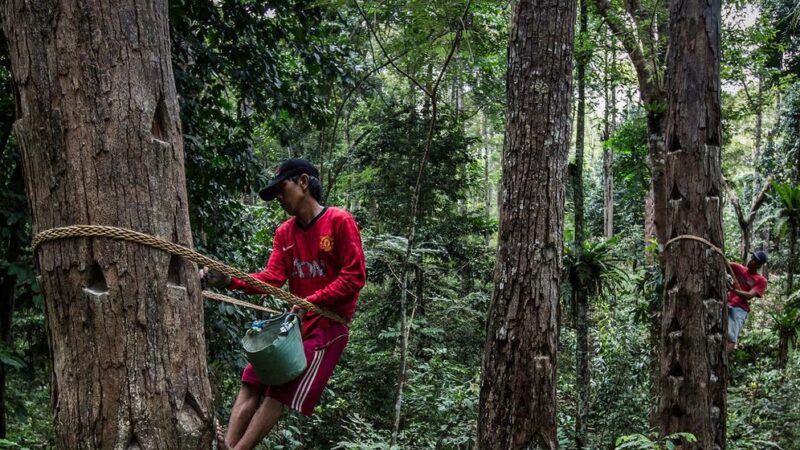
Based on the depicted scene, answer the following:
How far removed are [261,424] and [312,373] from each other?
0.40 m

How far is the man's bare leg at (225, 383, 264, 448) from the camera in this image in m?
3.72

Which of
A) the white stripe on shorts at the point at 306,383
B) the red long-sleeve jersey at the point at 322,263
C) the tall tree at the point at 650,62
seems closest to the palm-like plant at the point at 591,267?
the tall tree at the point at 650,62

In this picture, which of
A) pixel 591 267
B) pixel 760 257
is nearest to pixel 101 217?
pixel 591 267

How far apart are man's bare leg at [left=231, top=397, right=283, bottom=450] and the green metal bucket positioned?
0.26 metres

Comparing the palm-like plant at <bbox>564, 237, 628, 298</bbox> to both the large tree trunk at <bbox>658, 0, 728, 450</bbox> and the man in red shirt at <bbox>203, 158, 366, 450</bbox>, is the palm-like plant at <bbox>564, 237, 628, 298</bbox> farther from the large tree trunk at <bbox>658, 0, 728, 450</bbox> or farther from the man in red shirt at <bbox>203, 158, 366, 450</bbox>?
the man in red shirt at <bbox>203, 158, 366, 450</bbox>

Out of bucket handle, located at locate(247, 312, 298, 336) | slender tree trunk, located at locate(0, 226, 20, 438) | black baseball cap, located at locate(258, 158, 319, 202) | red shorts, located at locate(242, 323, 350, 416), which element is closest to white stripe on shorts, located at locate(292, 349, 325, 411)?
red shorts, located at locate(242, 323, 350, 416)

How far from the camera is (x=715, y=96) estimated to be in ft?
17.3

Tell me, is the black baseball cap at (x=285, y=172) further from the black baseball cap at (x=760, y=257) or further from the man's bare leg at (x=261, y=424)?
the black baseball cap at (x=760, y=257)

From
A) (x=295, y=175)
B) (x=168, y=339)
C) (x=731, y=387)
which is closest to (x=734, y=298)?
(x=731, y=387)

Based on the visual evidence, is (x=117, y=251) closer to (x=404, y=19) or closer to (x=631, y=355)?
(x=404, y=19)

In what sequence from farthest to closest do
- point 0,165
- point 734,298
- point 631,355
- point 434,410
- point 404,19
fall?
point 631,355, point 734,298, point 434,410, point 404,19, point 0,165

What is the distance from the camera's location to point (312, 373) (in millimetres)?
3730

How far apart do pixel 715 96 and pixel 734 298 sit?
194 inches

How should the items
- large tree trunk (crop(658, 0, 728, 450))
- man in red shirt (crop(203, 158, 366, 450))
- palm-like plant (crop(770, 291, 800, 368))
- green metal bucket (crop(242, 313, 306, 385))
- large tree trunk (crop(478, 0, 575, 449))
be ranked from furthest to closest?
palm-like plant (crop(770, 291, 800, 368)) → large tree trunk (crop(658, 0, 728, 450)) → large tree trunk (crop(478, 0, 575, 449)) → man in red shirt (crop(203, 158, 366, 450)) → green metal bucket (crop(242, 313, 306, 385))
